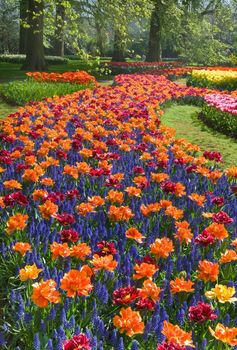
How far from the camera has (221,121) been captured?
12.2m

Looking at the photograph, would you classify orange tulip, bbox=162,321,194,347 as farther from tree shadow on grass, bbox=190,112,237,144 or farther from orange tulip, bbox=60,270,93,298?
tree shadow on grass, bbox=190,112,237,144

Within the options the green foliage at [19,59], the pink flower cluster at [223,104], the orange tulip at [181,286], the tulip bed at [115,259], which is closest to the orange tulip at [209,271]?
the tulip bed at [115,259]

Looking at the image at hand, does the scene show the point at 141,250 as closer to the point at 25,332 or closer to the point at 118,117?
the point at 25,332

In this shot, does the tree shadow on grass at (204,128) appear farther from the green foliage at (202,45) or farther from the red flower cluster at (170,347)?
the green foliage at (202,45)

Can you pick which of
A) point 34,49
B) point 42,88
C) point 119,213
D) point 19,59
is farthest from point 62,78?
point 19,59

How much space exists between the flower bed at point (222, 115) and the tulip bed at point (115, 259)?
5.76m

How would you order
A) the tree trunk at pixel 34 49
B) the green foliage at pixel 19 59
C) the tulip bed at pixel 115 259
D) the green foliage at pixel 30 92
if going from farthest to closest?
the green foliage at pixel 19 59 < the tree trunk at pixel 34 49 < the green foliage at pixel 30 92 < the tulip bed at pixel 115 259

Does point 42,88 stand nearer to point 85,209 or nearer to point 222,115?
point 222,115

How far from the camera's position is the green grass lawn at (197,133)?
31.4ft

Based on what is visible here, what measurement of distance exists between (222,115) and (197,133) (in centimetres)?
123

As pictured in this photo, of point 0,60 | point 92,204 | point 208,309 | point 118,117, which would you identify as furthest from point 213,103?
point 0,60

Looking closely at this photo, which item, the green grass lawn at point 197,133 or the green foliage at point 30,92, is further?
the green foliage at point 30,92

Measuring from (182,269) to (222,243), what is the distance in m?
0.61

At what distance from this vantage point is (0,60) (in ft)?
133
